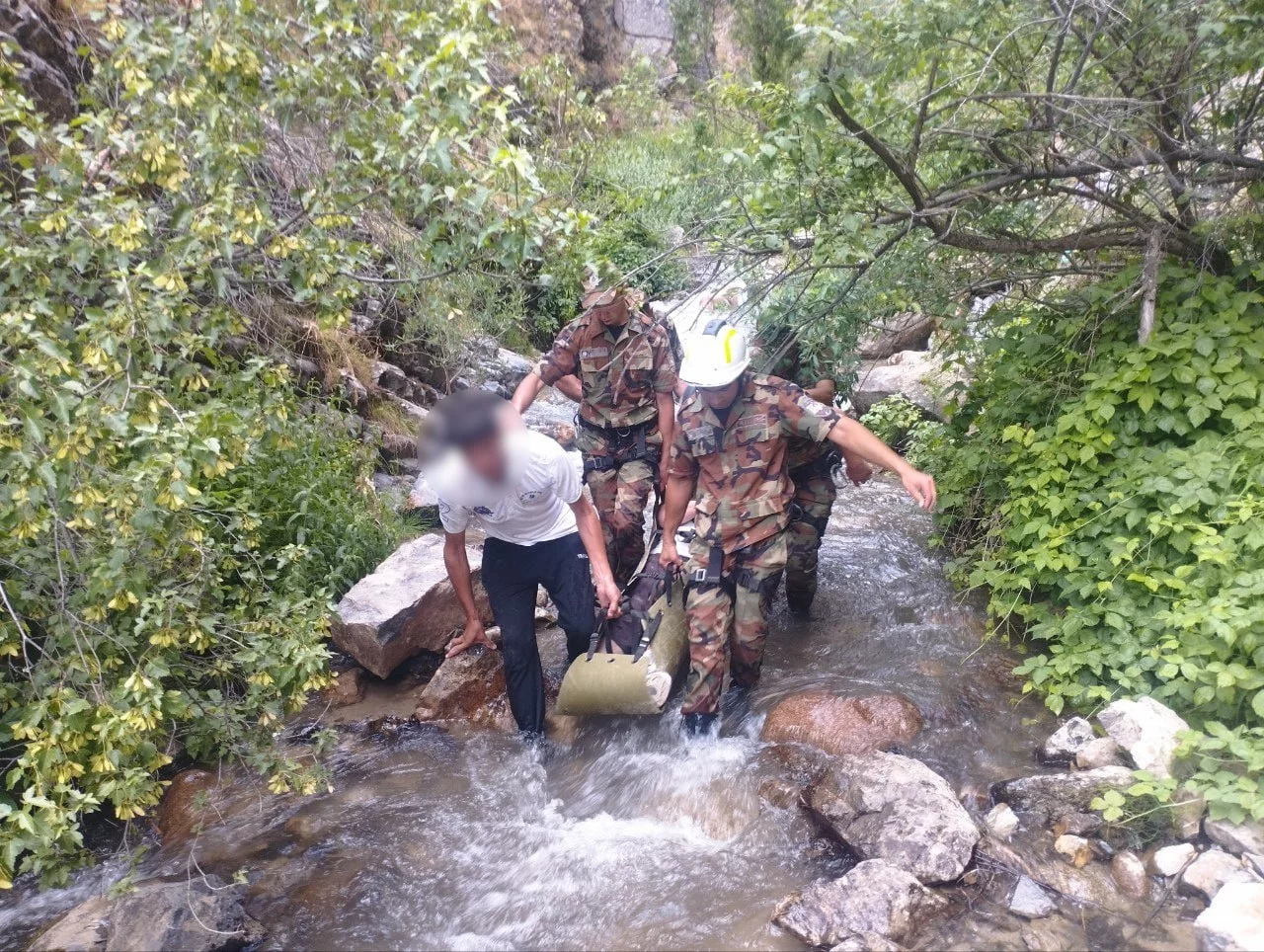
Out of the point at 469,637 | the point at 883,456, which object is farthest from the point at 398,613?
the point at 883,456

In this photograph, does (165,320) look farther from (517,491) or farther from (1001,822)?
(1001,822)

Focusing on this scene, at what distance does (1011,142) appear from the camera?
4.11 metres

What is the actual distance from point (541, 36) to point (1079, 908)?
17.4 meters

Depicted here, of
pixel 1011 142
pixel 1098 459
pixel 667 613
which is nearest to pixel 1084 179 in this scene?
pixel 1011 142

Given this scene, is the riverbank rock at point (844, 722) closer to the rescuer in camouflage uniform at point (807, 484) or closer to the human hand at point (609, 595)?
the rescuer in camouflage uniform at point (807, 484)

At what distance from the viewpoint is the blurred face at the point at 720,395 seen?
3.79 m

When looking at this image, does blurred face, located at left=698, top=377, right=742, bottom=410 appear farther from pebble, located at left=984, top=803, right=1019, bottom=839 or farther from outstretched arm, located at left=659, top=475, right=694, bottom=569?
pebble, located at left=984, top=803, right=1019, bottom=839

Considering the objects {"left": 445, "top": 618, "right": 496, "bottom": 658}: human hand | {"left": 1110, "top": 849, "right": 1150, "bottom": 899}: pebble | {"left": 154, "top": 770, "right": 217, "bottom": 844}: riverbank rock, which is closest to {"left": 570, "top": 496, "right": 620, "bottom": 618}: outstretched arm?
{"left": 445, "top": 618, "right": 496, "bottom": 658}: human hand

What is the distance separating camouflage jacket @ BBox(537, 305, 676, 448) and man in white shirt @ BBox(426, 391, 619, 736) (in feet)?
3.68

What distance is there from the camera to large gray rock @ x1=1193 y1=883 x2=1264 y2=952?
8.17 ft

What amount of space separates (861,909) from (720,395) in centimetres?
210

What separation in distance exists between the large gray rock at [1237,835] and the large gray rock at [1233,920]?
17cm

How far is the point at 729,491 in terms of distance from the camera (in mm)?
3898

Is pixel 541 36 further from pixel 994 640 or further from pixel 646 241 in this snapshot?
pixel 994 640
